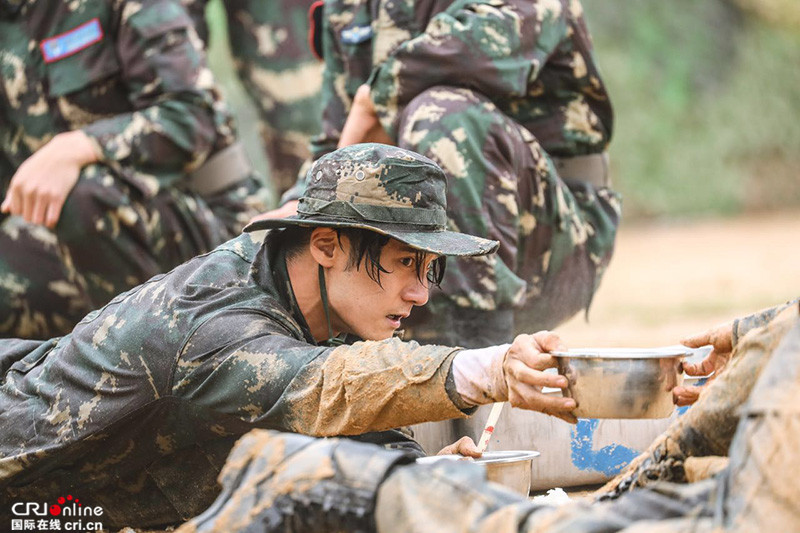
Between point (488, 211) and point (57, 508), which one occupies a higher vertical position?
point (488, 211)

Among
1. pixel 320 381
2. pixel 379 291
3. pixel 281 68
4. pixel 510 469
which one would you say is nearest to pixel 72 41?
pixel 281 68

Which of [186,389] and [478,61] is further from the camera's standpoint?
[478,61]

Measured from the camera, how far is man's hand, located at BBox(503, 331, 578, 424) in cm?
266

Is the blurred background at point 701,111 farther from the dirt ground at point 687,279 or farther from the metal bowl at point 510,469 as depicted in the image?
the metal bowl at point 510,469

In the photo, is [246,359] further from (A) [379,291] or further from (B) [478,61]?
(B) [478,61]

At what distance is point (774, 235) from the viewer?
43.5ft

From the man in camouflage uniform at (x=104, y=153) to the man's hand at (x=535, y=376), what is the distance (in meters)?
3.12

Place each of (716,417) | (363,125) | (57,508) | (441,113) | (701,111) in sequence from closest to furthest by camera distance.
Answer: (716,417), (57,508), (441,113), (363,125), (701,111)

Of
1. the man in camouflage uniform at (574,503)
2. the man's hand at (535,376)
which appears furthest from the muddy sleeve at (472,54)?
the man in camouflage uniform at (574,503)

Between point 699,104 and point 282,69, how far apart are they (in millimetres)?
9050

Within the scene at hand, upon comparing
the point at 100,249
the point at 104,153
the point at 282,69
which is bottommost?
the point at 100,249

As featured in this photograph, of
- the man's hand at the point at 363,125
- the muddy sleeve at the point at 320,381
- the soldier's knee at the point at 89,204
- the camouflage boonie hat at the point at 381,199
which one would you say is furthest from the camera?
the soldier's knee at the point at 89,204

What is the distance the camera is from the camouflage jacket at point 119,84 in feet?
18.0

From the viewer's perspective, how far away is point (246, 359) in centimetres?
305
